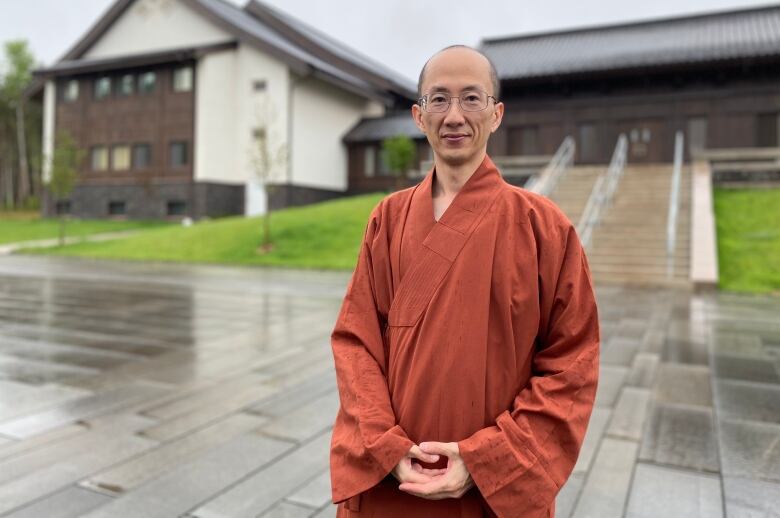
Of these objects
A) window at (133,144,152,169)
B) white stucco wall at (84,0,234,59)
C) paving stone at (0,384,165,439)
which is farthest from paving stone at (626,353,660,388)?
window at (133,144,152,169)

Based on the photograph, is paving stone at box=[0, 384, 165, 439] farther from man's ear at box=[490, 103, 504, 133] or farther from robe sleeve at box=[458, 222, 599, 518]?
man's ear at box=[490, 103, 504, 133]

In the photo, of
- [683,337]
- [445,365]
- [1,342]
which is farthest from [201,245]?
[445,365]

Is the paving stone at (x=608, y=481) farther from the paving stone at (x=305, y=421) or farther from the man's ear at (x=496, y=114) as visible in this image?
the man's ear at (x=496, y=114)

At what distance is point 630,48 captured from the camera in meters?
22.8

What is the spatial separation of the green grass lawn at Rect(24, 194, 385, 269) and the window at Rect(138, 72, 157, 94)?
10.6m

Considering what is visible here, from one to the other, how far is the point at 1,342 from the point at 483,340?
6876 millimetres

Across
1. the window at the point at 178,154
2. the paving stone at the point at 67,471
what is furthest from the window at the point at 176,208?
the paving stone at the point at 67,471

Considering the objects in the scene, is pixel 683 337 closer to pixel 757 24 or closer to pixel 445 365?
pixel 445 365

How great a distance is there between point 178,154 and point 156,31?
21.7ft

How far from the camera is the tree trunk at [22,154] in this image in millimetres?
39250

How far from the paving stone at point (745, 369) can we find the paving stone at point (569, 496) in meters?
2.79

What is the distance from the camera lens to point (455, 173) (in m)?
1.65

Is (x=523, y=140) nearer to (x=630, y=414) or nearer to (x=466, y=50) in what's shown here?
(x=630, y=414)

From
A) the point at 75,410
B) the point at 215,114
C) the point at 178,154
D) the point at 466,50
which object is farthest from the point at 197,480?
the point at 178,154
